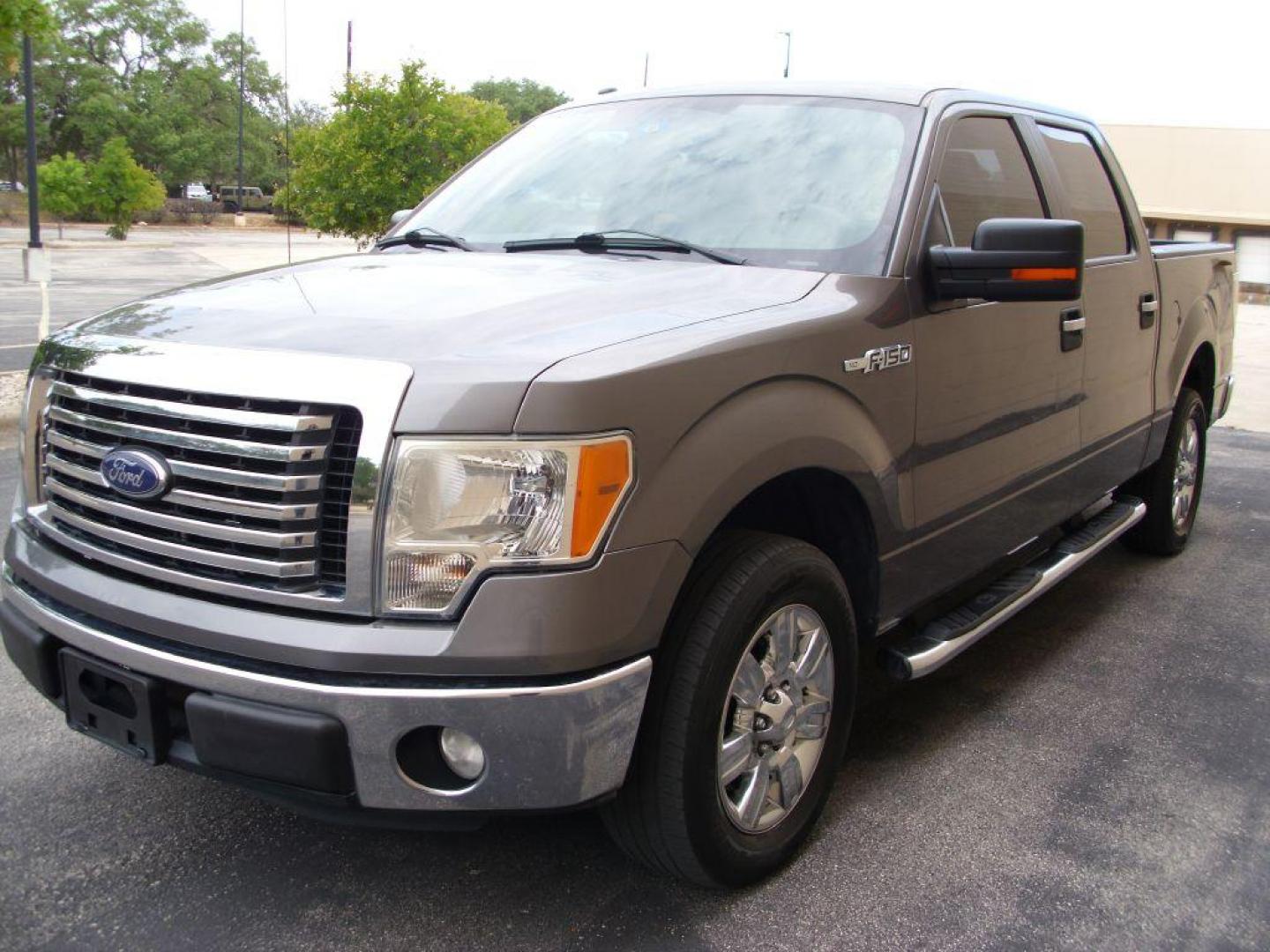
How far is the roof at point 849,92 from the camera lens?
137 inches

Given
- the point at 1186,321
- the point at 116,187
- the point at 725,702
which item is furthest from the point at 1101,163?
the point at 116,187

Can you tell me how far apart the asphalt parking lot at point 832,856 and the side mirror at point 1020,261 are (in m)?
1.35

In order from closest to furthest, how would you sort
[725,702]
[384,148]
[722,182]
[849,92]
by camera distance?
[725,702]
[722,182]
[849,92]
[384,148]

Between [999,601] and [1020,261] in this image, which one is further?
[999,601]

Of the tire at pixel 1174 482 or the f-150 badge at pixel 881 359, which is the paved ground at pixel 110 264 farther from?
the f-150 badge at pixel 881 359

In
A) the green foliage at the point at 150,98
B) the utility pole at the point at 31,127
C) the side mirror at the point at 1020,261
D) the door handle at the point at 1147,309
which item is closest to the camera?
the side mirror at the point at 1020,261

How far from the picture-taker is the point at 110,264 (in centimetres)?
2820

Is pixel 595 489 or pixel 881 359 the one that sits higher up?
pixel 881 359

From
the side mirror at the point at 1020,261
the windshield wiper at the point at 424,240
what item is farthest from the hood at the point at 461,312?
the side mirror at the point at 1020,261

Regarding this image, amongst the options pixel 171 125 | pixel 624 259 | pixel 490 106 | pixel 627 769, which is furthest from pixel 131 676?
pixel 171 125

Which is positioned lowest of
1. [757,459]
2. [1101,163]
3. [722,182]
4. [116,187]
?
[757,459]

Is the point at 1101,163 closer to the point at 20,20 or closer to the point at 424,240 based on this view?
the point at 424,240

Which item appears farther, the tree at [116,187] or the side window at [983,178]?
the tree at [116,187]

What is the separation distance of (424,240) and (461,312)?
1.20 metres
